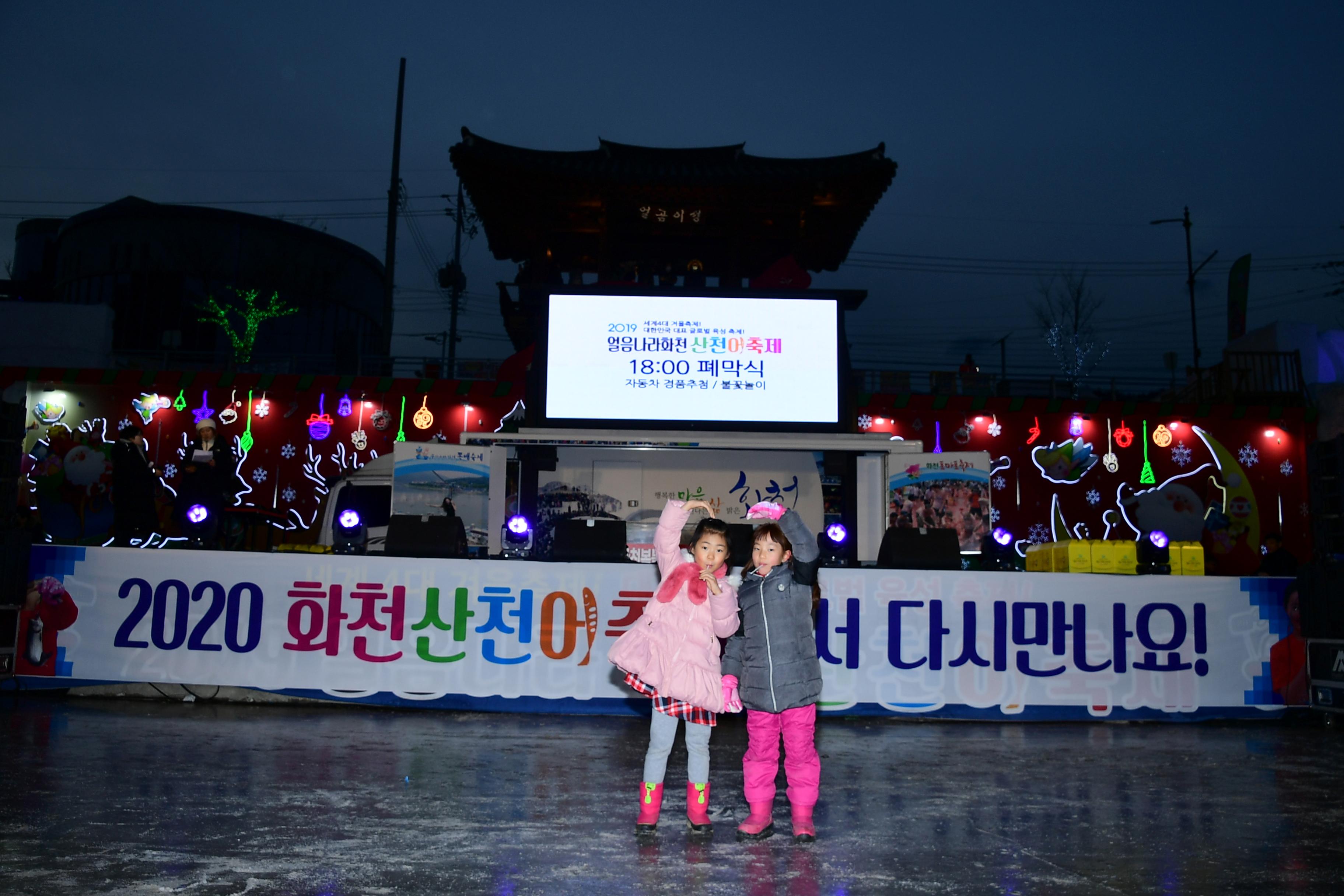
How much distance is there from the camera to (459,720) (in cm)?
720

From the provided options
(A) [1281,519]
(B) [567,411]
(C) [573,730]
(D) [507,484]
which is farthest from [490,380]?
(A) [1281,519]

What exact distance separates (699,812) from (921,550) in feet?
14.2

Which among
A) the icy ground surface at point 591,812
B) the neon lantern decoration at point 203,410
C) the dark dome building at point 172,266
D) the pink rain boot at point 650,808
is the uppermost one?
the dark dome building at point 172,266

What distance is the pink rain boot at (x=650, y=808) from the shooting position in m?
3.99

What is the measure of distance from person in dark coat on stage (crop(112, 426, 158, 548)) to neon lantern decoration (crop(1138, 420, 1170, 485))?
17.4 meters

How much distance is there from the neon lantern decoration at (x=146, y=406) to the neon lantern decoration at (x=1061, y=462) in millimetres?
17103

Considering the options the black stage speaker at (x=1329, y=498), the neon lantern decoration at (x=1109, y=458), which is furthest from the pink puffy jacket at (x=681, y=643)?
the neon lantern decoration at (x=1109, y=458)

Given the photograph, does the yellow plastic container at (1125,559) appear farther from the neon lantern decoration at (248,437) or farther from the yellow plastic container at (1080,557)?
the neon lantern decoration at (248,437)

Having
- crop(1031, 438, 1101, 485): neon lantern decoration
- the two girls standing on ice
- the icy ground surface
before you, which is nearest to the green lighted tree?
crop(1031, 438, 1101, 485): neon lantern decoration

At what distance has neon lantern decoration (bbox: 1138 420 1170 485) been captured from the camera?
62.8 ft

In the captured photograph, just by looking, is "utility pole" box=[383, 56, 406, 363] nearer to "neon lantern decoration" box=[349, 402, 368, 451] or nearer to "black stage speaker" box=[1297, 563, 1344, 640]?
"neon lantern decoration" box=[349, 402, 368, 451]

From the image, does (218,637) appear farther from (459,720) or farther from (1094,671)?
(1094,671)

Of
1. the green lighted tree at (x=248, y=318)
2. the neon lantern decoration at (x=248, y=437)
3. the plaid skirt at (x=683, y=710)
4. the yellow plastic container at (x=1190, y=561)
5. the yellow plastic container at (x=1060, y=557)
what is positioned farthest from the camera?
the green lighted tree at (x=248, y=318)

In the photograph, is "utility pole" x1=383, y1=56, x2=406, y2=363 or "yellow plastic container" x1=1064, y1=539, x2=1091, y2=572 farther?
"utility pole" x1=383, y1=56, x2=406, y2=363
